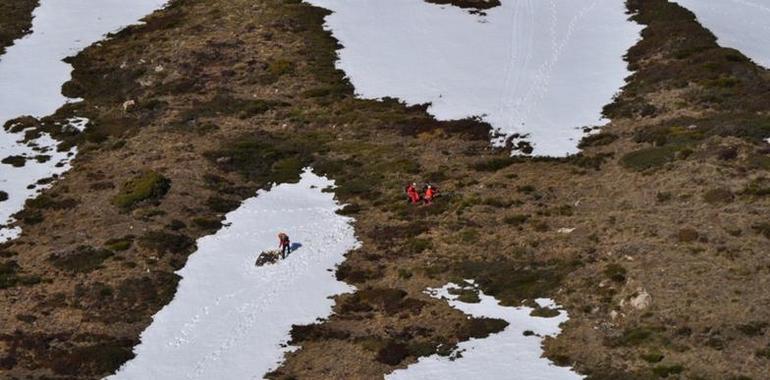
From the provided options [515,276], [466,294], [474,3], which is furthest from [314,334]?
[474,3]

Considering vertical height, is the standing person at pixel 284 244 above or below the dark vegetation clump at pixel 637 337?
above

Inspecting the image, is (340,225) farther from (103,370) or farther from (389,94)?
(389,94)

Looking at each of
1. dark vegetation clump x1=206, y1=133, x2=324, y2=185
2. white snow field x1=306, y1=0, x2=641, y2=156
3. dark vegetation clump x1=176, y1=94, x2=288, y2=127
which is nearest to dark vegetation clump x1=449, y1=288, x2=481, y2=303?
dark vegetation clump x1=206, y1=133, x2=324, y2=185

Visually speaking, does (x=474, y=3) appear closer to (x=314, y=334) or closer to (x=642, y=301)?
(x=314, y=334)

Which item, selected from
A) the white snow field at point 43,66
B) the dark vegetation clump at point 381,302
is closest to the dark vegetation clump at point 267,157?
the white snow field at point 43,66

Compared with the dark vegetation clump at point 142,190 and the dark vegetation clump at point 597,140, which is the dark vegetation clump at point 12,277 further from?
the dark vegetation clump at point 597,140

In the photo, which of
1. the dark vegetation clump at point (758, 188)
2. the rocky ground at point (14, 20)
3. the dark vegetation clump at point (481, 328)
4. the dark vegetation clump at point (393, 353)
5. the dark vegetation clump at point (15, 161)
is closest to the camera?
the dark vegetation clump at point (393, 353)
